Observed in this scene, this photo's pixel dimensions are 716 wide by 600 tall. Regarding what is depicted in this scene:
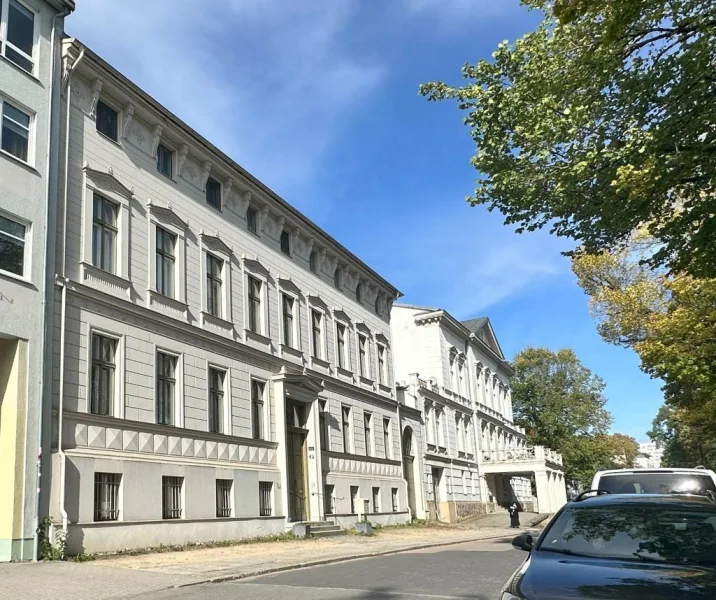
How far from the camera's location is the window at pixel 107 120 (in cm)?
1956

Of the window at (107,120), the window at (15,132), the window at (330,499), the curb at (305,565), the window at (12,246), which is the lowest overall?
the curb at (305,565)

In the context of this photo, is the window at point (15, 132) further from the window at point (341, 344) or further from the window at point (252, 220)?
the window at point (341, 344)

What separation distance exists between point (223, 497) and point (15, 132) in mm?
11739

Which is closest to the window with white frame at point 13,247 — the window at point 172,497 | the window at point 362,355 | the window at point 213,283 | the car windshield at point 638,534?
the window at point 172,497

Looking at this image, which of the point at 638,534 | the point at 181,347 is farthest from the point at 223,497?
the point at 638,534

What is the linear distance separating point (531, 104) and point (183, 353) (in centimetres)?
1221

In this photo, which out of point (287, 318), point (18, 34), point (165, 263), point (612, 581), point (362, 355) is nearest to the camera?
point (612, 581)

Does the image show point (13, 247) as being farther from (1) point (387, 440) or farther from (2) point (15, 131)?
(1) point (387, 440)

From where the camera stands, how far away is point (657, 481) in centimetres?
1172

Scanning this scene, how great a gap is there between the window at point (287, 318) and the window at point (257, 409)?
2827mm

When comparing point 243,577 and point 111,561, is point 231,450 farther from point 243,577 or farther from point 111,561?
point 243,577

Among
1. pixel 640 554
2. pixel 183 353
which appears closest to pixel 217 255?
pixel 183 353

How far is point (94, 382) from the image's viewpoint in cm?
1767

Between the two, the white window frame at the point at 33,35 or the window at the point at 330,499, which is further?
the window at the point at 330,499
